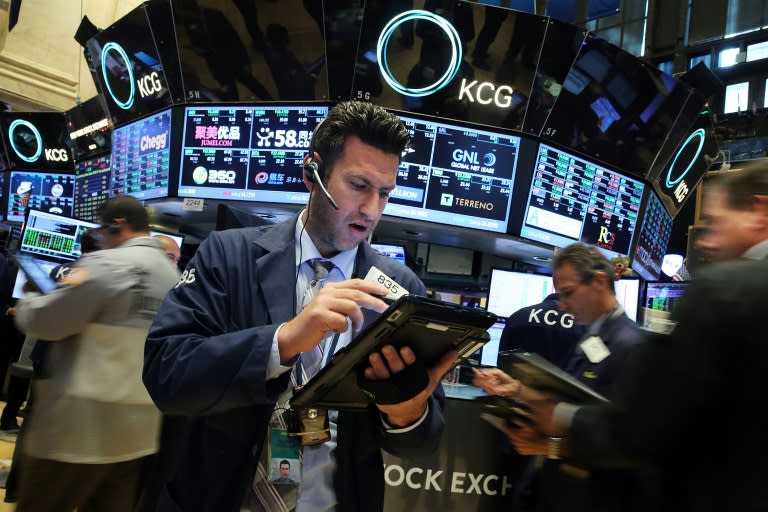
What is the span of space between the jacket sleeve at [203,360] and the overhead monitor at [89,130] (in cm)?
750

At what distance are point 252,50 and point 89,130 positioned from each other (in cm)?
412

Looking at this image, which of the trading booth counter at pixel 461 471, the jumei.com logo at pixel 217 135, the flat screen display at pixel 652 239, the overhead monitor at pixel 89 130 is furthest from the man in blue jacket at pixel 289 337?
the overhead monitor at pixel 89 130

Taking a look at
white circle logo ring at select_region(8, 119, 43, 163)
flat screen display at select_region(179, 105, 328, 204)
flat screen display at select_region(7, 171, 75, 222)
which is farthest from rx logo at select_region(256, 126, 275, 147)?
white circle logo ring at select_region(8, 119, 43, 163)

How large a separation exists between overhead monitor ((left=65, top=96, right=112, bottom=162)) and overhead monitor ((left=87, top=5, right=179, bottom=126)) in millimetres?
1378

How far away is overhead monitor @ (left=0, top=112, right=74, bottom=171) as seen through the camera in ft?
31.6

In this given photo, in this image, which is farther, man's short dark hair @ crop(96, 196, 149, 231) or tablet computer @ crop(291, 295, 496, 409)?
man's short dark hair @ crop(96, 196, 149, 231)

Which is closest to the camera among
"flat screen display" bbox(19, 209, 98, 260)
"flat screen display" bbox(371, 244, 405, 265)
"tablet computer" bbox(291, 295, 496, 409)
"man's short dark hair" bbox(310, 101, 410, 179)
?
"tablet computer" bbox(291, 295, 496, 409)

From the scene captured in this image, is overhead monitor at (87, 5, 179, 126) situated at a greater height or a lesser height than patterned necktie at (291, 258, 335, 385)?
greater

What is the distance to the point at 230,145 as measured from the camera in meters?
5.61

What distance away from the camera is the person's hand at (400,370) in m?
1.24

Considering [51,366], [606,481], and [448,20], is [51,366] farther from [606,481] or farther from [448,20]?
[448,20]

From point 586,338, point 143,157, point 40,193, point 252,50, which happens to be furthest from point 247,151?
point 40,193

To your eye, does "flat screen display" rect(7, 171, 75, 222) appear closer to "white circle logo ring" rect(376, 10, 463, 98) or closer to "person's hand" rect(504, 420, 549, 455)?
"white circle logo ring" rect(376, 10, 463, 98)

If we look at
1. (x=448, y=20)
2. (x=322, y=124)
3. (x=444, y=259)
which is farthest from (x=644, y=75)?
(x=322, y=124)
